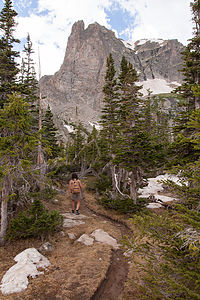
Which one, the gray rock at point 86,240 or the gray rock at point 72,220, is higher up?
the gray rock at point 86,240

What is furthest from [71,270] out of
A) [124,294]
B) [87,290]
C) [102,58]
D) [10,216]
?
[102,58]

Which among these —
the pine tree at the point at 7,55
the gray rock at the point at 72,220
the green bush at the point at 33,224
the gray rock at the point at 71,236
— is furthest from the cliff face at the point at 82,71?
the green bush at the point at 33,224

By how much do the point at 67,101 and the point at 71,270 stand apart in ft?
492

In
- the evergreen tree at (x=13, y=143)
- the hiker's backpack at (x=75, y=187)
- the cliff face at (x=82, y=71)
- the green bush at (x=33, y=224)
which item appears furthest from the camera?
the cliff face at (x=82, y=71)

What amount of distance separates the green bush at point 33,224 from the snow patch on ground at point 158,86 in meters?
181

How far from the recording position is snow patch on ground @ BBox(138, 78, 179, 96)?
172250mm

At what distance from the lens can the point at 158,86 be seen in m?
180

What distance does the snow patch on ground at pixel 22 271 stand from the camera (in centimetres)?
450

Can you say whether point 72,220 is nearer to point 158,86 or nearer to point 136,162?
point 136,162

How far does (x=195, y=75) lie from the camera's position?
36.7 feet

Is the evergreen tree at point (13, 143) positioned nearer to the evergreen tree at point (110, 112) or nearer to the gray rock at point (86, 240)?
the gray rock at point (86, 240)

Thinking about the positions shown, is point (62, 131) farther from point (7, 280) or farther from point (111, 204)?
point (7, 280)

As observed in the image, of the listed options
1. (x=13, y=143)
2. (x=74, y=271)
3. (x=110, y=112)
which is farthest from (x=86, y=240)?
(x=110, y=112)

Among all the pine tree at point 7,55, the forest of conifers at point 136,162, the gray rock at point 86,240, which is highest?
the pine tree at point 7,55
